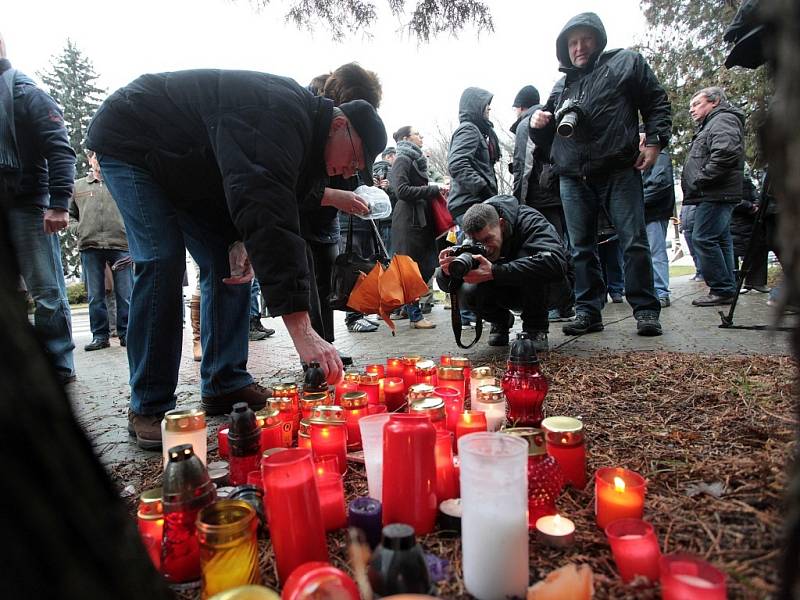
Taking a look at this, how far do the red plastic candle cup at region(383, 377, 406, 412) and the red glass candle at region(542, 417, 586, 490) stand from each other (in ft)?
2.79

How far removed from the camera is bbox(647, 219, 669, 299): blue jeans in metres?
5.43

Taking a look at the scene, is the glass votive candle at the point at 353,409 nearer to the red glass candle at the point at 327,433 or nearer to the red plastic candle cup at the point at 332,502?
the red glass candle at the point at 327,433

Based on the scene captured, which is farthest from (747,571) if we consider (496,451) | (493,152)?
(493,152)

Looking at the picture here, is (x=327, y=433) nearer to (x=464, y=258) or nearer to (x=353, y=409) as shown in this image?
(x=353, y=409)

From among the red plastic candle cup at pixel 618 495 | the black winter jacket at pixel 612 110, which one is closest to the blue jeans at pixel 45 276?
the red plastic candle cup at pixel 618 495

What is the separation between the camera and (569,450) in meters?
1.30

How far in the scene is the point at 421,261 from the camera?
5.03m

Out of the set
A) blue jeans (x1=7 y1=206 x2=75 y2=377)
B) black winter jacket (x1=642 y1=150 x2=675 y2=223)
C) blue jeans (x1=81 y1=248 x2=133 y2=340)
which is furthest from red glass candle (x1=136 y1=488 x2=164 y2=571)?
black winter jacket (x1=642 y1=150 x2=675 y2=223)

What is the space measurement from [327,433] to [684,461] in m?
1.11

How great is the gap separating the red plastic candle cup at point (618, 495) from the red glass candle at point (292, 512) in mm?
674

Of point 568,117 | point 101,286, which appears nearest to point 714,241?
point 568,117

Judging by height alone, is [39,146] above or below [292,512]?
above

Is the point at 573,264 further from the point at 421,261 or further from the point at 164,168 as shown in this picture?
the point at 164,168

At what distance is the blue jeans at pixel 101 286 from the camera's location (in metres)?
4.96
